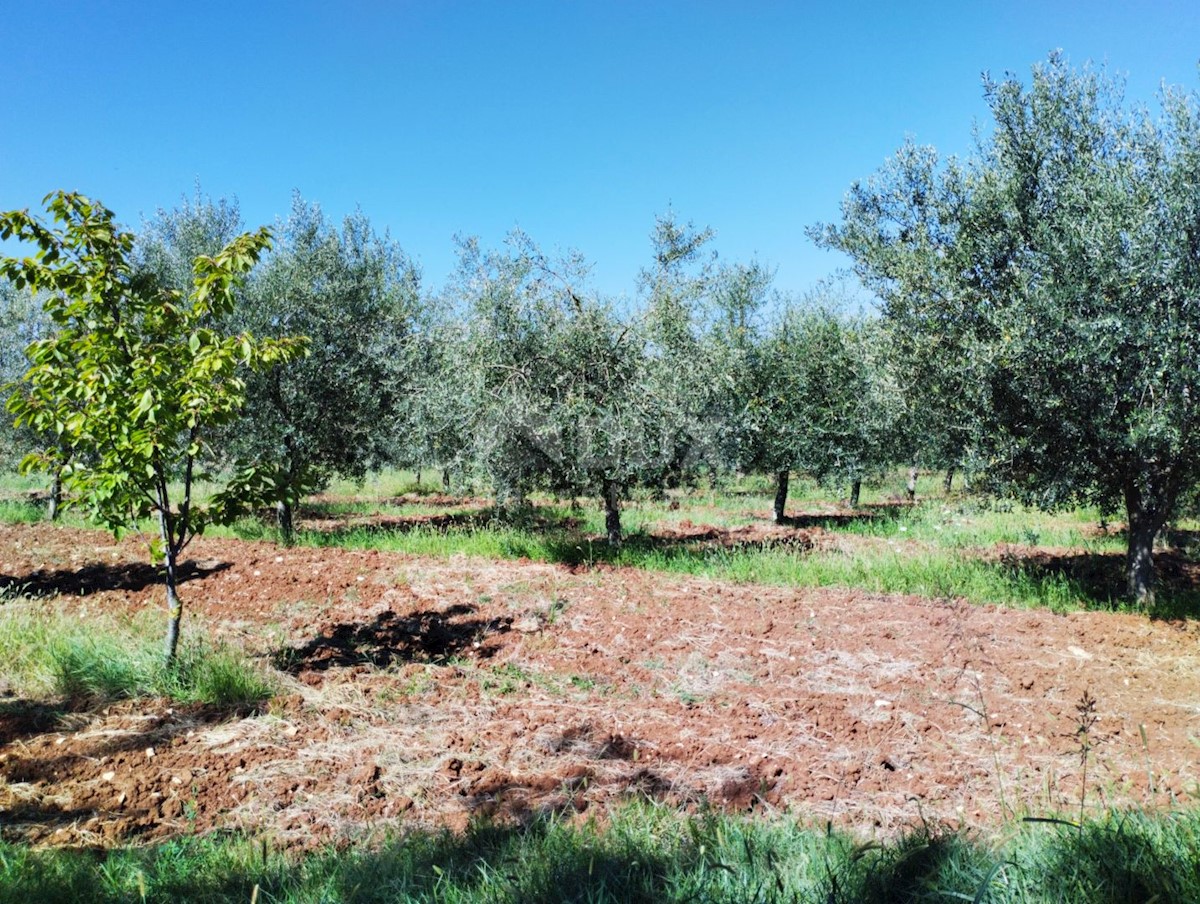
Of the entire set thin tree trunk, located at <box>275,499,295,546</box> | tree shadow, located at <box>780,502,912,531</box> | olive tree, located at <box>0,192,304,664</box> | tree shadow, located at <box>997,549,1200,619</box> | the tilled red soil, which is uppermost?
olive tree, located at <box>0,192,304,664</box>

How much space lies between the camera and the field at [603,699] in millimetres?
4355

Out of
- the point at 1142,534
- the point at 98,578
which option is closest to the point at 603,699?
the point at 1142,534

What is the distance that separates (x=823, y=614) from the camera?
8234 mm

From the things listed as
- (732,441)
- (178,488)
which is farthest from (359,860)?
(178,488)

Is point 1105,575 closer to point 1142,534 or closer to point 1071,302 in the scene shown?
point 1142,534

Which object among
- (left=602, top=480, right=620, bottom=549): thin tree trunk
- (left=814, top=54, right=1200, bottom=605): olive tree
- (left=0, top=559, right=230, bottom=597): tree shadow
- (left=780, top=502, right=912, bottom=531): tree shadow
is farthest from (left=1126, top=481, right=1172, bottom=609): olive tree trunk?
(left=0, top=559, right=230, bottom=597): tree shadow

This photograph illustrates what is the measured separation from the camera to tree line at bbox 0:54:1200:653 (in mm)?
7488

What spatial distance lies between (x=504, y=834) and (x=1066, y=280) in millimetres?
8042

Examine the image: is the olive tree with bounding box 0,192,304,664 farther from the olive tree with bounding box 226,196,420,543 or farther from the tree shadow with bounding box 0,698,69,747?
the olive tree with bounding box 226,196,420,543

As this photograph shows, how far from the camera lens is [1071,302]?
795 centimetres

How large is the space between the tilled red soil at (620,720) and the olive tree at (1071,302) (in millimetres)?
1917

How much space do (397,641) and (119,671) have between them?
7.97 feet

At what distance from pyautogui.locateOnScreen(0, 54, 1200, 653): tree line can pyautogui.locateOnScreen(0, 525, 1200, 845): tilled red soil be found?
6.48 feet

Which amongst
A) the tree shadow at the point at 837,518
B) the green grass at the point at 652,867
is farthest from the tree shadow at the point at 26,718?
the tree shadow at the point at 837,518
